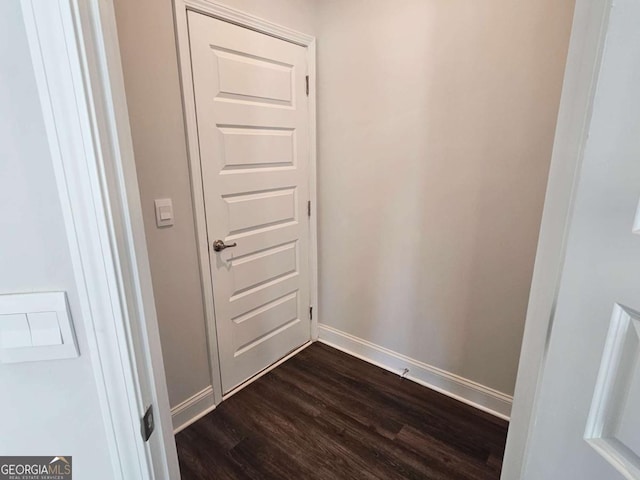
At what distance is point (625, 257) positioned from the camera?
481 millimetres

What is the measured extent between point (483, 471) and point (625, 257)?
5.07 feet

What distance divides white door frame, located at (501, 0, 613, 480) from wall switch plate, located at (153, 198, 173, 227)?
150 centimetres

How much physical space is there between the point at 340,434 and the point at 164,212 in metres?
1.48

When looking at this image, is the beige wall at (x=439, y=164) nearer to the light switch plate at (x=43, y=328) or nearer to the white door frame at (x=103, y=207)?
the white door frame at (x=103, y=207)

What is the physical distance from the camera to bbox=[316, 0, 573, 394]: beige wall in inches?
60.6

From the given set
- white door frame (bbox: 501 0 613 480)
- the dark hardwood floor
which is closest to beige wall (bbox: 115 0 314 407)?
the dark hardwood floor

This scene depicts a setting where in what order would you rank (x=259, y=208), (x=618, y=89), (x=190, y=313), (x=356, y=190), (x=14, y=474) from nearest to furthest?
(x=618, y=89) → (x=14, y=474) → (x=190, y=313) → (x=259, y=208) → (x=356, y=190)

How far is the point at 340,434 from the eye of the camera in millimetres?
1741

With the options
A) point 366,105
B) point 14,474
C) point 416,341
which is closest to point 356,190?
point 366,105

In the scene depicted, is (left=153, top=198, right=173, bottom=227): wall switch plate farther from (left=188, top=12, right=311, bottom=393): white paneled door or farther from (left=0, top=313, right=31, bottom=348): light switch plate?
(left=0, top=313, right=31, bottom=348): light switch plate

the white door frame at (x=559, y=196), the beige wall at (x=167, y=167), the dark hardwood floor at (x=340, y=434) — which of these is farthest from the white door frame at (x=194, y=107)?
the white door frame at (x=559, y=196)

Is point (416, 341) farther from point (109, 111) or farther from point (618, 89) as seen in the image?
point (109, 111)

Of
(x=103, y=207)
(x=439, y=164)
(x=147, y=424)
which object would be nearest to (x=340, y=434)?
(x=147, y=424)

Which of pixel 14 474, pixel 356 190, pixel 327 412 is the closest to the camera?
pixel 14 474
